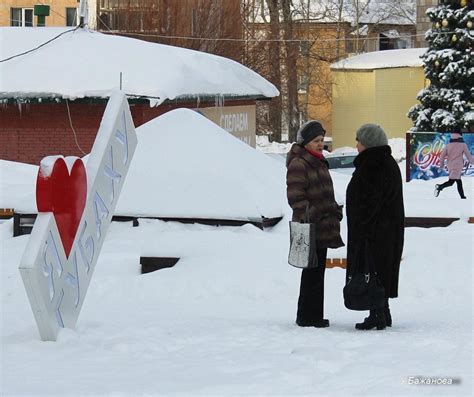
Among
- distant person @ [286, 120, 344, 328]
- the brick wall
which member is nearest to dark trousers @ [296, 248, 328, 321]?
distant person @ [286, 120, 344, 328]

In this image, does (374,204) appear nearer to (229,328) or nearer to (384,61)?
(229,328)

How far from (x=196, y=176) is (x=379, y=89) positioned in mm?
32018

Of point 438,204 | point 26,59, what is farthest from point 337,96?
point 438,204

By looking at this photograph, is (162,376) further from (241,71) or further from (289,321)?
(241,71)

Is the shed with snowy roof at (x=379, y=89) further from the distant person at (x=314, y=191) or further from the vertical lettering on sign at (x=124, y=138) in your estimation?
the distant person at (x=314, y=191)

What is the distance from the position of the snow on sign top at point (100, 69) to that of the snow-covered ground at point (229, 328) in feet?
34.0

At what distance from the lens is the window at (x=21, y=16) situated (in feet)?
189

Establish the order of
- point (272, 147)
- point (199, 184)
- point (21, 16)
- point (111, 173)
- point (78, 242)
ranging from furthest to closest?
point (21, 16) < point (272, 147) < point (199, 184) < point (111, 173) < point (78, 242)

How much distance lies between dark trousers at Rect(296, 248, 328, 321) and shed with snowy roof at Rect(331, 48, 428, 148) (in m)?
37.5

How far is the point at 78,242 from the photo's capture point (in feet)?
25.1

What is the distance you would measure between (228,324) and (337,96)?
4089 cm

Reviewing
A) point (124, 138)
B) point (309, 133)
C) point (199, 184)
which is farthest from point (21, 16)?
point (309, 133)

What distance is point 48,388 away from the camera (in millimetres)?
5598

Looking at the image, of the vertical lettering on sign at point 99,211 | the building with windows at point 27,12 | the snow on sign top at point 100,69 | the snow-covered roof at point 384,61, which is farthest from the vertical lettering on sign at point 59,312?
the building with windows at point 27,12
